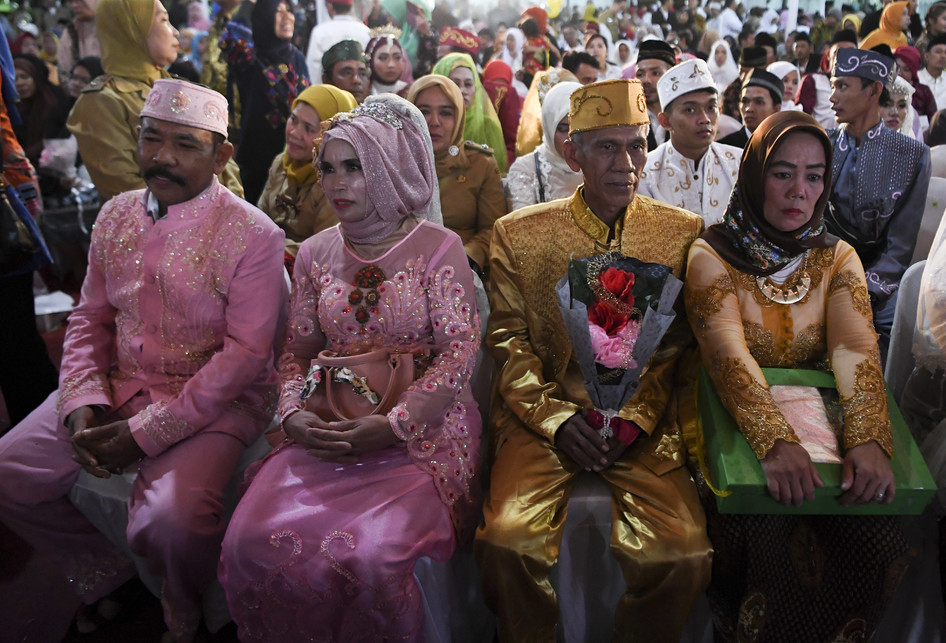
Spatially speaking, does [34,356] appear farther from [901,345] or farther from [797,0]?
[797,0]

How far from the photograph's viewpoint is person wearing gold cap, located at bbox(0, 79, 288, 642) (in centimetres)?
205

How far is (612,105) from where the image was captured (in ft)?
7.29

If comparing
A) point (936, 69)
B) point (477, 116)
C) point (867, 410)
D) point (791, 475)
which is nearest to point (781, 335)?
point (867, 410)

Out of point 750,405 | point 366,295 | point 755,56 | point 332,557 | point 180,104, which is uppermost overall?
point 755,56

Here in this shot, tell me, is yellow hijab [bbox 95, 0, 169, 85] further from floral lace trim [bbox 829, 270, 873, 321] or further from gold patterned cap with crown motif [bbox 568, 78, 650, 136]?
floral lace trim [bbox 829, 270, 873, 321]

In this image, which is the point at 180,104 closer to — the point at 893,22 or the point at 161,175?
the point at 161,175

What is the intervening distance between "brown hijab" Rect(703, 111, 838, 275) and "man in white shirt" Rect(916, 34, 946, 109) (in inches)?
264

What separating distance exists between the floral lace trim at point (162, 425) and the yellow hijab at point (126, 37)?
2.01 metres

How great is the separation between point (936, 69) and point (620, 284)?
25.3ft

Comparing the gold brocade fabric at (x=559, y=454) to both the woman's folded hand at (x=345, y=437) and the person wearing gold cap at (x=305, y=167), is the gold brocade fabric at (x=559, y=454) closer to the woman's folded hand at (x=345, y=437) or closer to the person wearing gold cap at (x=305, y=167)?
the woman's folded hand at (x=345, y=437)

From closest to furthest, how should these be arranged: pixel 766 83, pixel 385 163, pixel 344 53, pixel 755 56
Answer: pixel 385 163 → pixel 344 53 → pixel 766 83 → pixel 755 56

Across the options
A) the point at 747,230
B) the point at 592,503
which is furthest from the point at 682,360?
the point at 592,503

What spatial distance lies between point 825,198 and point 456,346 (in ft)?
3.82

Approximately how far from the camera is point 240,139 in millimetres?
4477
